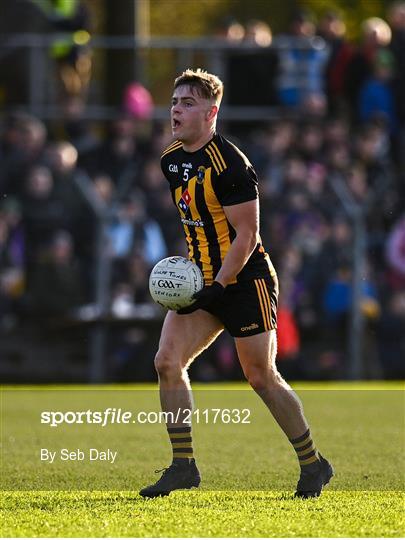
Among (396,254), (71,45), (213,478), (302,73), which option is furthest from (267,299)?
(71,45)

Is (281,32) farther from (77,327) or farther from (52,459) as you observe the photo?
(52,459)

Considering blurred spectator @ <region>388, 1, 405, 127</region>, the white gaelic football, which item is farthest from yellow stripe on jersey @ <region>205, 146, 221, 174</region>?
blurred spectator @ <region>388, 1, 405, 127</region>

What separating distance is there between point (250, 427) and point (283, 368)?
4548 mm

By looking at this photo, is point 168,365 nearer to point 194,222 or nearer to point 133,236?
point 194,222

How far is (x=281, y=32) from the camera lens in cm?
2991

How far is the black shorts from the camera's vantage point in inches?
283

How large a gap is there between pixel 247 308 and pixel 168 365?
1.67 feet

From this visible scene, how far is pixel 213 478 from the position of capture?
7.77 m

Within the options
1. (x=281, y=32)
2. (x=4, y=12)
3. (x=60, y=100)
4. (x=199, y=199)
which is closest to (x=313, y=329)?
(x=60, y=100)

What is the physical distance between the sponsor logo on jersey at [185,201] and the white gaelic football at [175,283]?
0.29 m

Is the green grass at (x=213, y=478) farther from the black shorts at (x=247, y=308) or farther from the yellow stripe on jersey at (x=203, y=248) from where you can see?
the yellow stripe on jersey at (x=203, y=248)

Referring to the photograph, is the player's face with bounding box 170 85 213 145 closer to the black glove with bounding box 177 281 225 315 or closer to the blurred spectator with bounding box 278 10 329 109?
the black glove with bounding box 177 281 225 315

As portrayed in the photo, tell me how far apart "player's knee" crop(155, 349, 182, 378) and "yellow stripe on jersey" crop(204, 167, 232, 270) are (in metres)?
0.58

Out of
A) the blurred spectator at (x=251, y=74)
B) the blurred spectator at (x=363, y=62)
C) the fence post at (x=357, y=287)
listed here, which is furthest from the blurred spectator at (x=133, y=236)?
the blurred spectator at (x=363, y=62)
